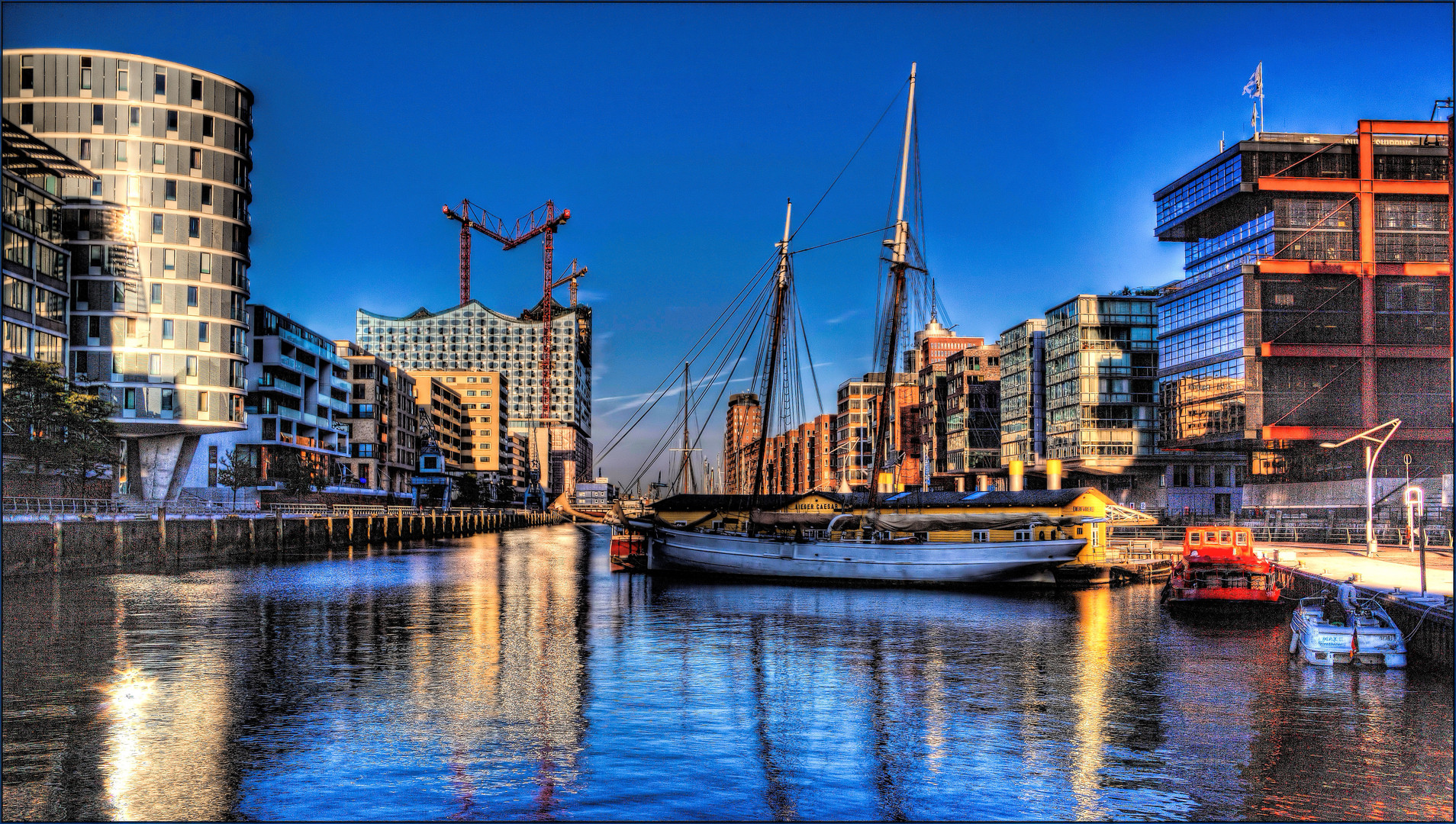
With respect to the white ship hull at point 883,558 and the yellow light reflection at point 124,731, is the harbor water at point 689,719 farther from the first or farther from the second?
the white ship hull at point 883,558

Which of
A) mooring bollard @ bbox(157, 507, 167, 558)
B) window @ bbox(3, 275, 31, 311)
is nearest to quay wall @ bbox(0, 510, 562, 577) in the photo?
mooring bollard @ bbox(157, 507, 167, 558)

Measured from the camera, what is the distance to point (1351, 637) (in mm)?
36625

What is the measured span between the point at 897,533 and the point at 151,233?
81798mm

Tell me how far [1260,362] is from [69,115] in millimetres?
123355

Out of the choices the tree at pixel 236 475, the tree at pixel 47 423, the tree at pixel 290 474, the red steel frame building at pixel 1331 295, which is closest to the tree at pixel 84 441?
the tree at pixel 47 423

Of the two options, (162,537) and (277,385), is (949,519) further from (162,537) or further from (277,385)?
(277,385)

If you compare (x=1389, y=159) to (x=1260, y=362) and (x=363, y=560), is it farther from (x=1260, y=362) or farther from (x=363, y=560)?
(x=363, y=560)

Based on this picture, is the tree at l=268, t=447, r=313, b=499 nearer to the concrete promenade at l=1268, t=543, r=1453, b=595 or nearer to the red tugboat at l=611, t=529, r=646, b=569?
the red tugboat at l=611, t=529, r=646, b=569

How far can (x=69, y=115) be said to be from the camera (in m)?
104

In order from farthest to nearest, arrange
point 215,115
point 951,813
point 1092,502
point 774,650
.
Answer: point 215,115
point 1092,502
point 774,650
point 951,813

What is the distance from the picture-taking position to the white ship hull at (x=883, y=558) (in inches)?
2847

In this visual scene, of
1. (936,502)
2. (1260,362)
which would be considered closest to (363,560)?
(936,502)

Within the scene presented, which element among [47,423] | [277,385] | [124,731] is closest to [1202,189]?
[277,385]

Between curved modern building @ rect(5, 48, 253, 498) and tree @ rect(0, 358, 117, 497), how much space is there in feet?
71.5
